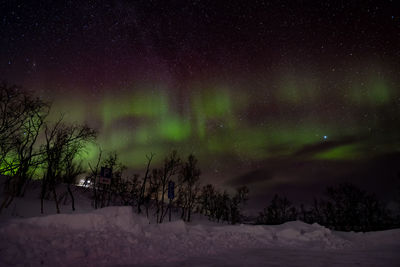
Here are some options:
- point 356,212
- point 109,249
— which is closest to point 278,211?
point 356,212

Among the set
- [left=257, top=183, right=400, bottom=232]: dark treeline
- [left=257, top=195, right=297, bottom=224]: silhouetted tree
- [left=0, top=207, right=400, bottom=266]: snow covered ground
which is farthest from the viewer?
[left=257, top=195, right=297, bottom=224]: silhouetted tree

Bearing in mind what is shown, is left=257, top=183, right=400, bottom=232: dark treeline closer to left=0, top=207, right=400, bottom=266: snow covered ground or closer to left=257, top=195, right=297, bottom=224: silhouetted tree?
left=257, top=195, right=297, bottom=224: silhouetted tree

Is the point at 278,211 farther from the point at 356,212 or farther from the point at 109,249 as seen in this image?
the point at 109,249

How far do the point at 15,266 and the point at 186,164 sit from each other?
32990mm

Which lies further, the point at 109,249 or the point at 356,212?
the point at 356,212

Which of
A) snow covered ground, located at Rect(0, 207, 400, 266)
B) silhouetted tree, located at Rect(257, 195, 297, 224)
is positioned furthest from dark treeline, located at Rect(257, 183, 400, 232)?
snow covered ground, located at Rect(0, 207, 400, 266)

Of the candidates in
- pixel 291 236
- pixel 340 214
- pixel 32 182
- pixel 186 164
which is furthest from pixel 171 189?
pixel 340 214

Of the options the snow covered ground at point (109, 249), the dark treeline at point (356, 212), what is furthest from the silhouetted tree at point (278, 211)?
the snow covered ground at point (109, 249)

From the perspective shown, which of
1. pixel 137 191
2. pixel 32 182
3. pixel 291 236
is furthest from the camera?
pixel 137 191

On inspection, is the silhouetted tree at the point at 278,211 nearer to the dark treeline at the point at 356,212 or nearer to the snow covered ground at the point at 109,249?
the dark treeline at the point at 356,212

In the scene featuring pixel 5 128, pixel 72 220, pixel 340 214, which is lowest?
pixel 340 214

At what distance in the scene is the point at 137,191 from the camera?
1642 inches

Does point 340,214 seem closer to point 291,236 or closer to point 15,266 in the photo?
point 291,236

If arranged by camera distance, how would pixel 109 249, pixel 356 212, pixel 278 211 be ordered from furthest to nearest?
pixel 278 211, pixel 356 212, pixel 109 249
